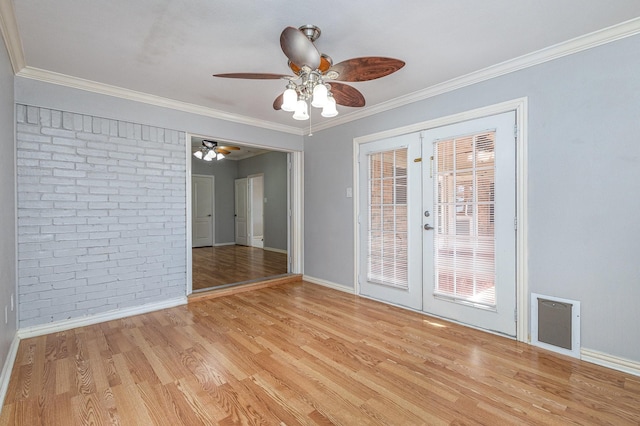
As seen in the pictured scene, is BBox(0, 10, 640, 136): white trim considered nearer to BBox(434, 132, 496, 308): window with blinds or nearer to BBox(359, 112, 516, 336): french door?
BBox(359, 112, 516, 336): french door

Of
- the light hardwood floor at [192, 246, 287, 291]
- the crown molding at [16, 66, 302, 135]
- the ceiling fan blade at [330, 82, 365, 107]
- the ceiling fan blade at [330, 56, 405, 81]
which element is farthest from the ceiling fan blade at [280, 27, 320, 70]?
the light hardwood floor at [192, 246, 287, 291]

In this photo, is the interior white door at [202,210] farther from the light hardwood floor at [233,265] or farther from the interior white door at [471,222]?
the interior white door at [471,222]

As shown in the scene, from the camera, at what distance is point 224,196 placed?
28.9ft

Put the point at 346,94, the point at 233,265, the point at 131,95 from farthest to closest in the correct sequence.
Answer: the point at 233,265 < the point at 131,95 < the point at 346,94

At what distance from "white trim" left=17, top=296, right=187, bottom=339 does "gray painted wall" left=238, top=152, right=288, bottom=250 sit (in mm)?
3818

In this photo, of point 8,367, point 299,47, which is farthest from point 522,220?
point 8,367

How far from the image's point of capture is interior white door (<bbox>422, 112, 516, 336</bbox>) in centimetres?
271

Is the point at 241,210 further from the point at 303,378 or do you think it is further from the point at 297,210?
the point at 303,378

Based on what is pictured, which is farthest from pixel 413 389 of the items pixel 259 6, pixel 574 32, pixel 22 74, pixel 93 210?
pixel 22 74

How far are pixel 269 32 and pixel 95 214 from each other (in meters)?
2.57

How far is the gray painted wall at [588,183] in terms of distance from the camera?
2.14 meters

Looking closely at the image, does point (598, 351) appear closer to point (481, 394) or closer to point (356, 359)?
point (481, 394)

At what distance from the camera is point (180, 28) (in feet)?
7.03

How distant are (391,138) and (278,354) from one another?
2.67 metres
